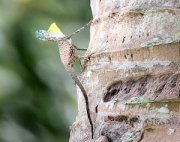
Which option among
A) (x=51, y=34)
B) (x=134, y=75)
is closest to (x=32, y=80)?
(x=51, y=34)

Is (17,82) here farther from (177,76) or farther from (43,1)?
(177,76)

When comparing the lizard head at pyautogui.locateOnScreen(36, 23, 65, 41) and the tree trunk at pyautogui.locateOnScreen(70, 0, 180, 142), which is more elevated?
the lizard head at pyautogui.locateOnScreen(36, 23, 65, 41)

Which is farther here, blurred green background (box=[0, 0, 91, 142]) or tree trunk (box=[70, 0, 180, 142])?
blurred green background (box=[0, 0, 91, 142])

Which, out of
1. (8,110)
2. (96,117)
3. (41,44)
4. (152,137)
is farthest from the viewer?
(41,44)

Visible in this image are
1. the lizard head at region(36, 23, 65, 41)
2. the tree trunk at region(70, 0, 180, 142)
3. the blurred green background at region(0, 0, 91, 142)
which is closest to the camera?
the tree trunk at region(70, 0, 180, 142)

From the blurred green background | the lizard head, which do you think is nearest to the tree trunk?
the lizard head

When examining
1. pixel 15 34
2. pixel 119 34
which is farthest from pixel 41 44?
pixel 119 34

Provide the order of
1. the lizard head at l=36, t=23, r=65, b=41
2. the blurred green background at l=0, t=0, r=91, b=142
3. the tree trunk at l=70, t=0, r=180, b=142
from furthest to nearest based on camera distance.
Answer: the blurred green background at l=0, t=0, r=91, b=142
the lizard head at l=36, t=23, r=65, b=41
the tree trunk at l=70, t=0, r=180, b=142

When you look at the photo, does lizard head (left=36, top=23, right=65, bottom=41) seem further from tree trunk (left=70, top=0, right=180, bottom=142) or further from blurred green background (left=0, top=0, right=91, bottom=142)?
blurred green background (left=0, top=0, right=91, bottom=142)
